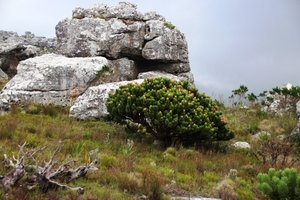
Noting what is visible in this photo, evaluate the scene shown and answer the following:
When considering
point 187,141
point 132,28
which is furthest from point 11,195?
point 132,28

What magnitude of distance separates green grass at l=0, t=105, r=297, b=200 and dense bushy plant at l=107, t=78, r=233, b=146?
1.93 ft

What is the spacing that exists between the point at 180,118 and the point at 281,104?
28.7 ft

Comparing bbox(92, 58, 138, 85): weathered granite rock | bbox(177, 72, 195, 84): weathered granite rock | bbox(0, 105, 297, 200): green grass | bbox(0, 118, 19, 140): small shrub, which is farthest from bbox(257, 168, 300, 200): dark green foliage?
bbox(177, 72, 195, 84): weathered granite rock

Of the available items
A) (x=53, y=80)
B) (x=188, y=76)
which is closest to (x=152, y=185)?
(x=53, y=80)

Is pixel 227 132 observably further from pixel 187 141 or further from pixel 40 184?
pixel 40 184

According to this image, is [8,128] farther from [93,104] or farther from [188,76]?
[188,76]

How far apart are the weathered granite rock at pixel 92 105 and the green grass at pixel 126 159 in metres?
0.43

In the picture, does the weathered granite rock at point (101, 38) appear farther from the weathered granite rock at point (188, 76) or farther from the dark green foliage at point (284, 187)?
the dark green foliage at point (284, 187)

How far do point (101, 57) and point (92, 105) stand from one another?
4.23 m

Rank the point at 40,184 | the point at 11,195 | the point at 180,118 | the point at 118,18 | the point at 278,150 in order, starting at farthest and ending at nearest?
the point at 118,18 < the point at 180,118 < the point at 278,150 < the point at 40,184 < the point at 11,195

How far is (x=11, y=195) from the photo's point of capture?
7.85 meters

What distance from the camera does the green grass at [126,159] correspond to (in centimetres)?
945

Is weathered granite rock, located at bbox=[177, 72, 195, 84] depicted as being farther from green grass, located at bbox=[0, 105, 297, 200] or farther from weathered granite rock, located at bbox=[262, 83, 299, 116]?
green grass, located at bbox=[0, 105, 297, 200]

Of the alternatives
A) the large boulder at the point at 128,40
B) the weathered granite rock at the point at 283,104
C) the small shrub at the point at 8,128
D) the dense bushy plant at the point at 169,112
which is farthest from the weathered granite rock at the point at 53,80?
Answer: the weathered granite rock at the point at 283,104
